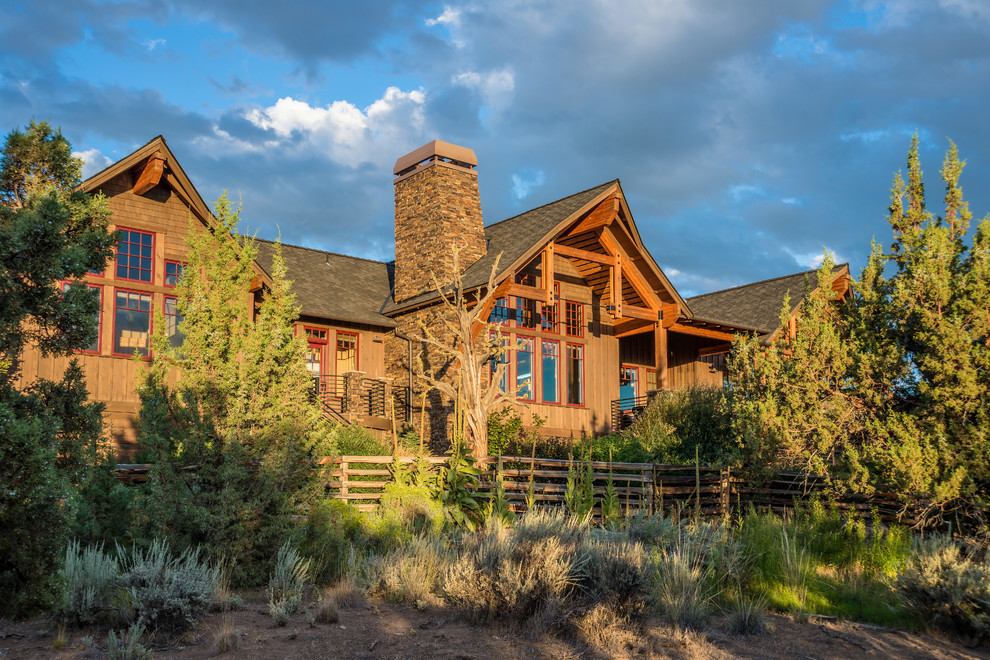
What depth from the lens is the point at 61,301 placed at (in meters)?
7.35

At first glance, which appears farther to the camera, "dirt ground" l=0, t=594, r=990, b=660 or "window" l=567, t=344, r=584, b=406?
"window" l=567, t=344, r=584, b=406

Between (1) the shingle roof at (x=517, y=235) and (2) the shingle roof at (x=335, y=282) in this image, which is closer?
(1) the shingle roof at (x=517, y=235)

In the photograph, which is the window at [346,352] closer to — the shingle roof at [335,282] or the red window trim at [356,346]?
the red window trim at [356,346]

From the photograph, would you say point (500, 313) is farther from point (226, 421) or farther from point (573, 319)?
point (226, 421)

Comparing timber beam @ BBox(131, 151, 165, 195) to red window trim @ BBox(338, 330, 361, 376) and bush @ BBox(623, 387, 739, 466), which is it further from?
bush @ BBox(623, 387, 739, 466)

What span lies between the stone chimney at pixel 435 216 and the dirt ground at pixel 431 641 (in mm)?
13476

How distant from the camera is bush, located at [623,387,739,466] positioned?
56.2 ft

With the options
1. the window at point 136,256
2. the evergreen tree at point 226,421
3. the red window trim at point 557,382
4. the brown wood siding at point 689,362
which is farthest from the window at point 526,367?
the evergreen tree at point 226,421

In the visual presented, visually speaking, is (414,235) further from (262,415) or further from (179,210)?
(262,415)

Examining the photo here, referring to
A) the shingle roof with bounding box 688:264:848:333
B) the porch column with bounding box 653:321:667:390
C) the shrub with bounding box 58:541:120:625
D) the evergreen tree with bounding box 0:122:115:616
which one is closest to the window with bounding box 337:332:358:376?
the porch column with bounding box 653:321:667:390

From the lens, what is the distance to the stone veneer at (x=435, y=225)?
2105 centimetres

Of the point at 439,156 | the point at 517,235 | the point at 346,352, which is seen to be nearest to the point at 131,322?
the point at 346,352

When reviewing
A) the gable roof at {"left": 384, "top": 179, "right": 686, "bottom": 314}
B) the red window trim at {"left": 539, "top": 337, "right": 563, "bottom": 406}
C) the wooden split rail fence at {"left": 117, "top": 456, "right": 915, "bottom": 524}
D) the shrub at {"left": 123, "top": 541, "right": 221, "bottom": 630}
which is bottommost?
the shrub at {"left": 123, "top": 541, "right": 221, "bottom": 630}

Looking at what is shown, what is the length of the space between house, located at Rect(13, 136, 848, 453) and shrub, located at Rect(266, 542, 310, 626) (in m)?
9.64
